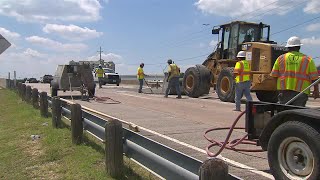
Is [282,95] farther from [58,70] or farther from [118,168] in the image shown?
[58,70]

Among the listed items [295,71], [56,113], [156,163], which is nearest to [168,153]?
[156,163]

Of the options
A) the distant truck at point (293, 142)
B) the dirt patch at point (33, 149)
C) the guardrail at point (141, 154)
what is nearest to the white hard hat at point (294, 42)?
the distant truck at point (293, 142)

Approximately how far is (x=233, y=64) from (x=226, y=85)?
5.88 ft

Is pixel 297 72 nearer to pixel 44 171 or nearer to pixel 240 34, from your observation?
pixel 44 171

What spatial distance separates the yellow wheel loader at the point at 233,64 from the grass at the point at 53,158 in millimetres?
8107

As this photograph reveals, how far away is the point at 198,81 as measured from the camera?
21.4 m

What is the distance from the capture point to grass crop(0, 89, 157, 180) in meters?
6.85

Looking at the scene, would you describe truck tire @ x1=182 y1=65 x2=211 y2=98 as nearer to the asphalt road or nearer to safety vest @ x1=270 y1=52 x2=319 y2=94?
the asphalt road

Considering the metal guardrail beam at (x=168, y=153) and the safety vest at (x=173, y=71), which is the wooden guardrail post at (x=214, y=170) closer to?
the metal guardrail beam at (x=168, y=153)

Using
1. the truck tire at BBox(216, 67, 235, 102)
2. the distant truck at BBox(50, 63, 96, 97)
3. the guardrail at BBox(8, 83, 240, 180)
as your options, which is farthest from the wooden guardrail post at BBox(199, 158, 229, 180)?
the distant truck at BBox(50, 63, 96, 97)

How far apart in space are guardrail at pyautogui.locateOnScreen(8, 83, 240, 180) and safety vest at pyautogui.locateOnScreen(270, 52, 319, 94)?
2.84 metres

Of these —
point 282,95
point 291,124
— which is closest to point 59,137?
point 282,95

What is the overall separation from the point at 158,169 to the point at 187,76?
17.6m

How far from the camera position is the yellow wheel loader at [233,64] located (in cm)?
1611
